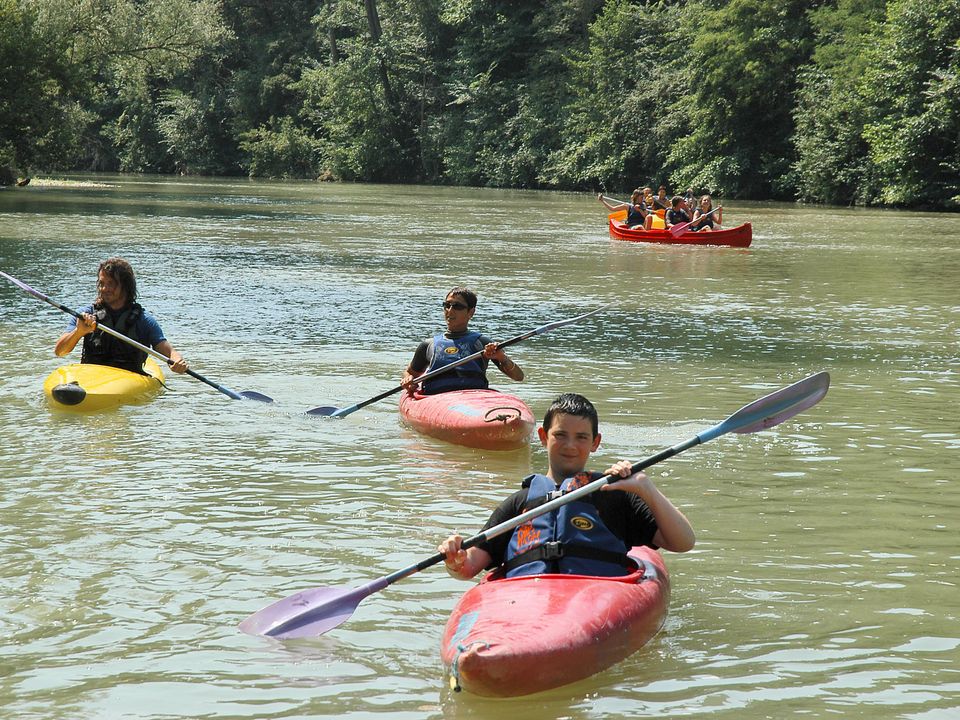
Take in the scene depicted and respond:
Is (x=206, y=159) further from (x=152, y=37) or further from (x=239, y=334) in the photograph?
(x=239, y=334)

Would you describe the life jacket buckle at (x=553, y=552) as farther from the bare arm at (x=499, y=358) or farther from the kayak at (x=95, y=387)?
the kayak at (x=95, y=387)

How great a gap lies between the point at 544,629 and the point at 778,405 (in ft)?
5.64

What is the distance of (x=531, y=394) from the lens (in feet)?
32.7

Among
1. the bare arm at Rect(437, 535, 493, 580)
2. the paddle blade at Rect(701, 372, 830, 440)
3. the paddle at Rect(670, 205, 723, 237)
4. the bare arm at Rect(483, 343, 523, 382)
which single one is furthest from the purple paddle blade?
the paddle at Rect(670, 205, 723, 237)

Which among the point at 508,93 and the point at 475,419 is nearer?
the point at 475,419

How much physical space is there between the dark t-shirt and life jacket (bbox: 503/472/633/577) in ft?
0.20

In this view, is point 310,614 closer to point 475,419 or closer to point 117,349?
point 475,419

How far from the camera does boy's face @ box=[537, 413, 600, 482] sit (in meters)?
4.71

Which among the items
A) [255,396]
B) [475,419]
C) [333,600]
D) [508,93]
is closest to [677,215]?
[255,396]

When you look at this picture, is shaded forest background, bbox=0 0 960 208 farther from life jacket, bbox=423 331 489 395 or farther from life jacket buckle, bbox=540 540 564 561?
life jacket buckle, bbox=540 540 564 561

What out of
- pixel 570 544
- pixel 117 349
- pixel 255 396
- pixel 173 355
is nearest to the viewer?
pixel 570 544

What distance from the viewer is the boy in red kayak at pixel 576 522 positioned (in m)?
4.68

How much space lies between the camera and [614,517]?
4852 mm

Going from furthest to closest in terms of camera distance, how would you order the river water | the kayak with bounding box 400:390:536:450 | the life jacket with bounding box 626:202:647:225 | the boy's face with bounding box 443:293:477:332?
the life jacket with bounding box 626:202:647:225, the boy's face with bounding box 443:293:477:332, the kayak with bounding box 400:390:536:450, the river water
